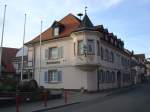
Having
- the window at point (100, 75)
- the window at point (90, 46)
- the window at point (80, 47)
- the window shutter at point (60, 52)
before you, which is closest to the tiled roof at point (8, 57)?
the window shutter at point (60, 52)

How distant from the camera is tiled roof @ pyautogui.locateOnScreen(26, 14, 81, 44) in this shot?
126 feet

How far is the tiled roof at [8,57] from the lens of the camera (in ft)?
177

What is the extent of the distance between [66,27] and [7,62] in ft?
69.5

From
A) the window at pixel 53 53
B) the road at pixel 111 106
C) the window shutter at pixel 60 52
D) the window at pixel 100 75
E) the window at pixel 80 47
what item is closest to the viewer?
the road at pixel 111 106

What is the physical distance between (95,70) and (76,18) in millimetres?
9736

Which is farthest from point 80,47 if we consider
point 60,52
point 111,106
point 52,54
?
point 111,106

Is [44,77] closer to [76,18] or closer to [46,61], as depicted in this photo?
[46,61]

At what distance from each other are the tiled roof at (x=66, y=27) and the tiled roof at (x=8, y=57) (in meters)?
13.5

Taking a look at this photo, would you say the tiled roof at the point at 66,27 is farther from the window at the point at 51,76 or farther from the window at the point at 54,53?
the window at the point at 51,76

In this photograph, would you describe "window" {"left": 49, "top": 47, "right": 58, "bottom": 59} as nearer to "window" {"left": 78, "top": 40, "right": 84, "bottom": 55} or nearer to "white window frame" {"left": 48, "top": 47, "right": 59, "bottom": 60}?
"white window frame" {"left": 48, "top": 47, "right": 59, "bottom": 60}

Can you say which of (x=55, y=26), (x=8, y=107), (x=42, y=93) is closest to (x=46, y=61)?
(x=55, y=26)

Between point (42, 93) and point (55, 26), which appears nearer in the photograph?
point (42, 93)

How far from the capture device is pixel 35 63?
135 ft

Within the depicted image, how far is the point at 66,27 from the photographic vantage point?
3997 centimetres
